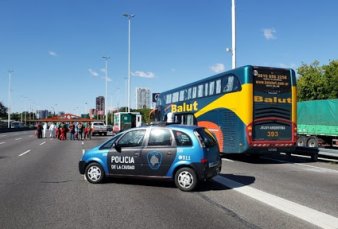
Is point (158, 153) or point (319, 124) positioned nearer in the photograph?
point (158, 153)

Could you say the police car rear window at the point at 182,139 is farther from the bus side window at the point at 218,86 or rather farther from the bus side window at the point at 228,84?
the bus side window at the point at 218,86

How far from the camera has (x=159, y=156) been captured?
10.0 m

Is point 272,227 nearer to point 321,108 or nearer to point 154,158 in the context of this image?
point 154,158

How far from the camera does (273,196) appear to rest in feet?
30.1

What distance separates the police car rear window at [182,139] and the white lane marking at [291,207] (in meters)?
1.61

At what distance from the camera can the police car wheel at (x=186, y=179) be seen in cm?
968

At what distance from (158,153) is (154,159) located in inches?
7.2

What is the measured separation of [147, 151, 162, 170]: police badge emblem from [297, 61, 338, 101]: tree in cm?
3990

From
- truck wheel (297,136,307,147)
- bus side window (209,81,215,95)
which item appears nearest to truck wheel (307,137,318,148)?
truck wheel (297,136,307,147)

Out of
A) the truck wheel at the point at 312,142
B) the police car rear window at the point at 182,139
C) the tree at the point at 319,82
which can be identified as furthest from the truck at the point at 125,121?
the police car rear window at the point at 182,139

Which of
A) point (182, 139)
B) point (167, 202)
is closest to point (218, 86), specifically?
point (182, 139)

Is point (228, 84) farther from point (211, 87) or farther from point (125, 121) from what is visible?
point (125, 121)

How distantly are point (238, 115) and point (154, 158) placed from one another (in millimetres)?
6938

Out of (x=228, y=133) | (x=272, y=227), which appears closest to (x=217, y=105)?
(x=228, y=133)
